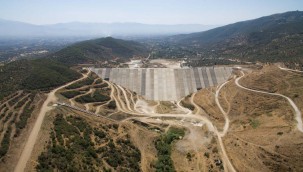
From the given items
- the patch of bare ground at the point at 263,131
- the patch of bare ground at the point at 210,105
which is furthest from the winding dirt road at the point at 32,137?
the patch of bare ground at the point at 210,105

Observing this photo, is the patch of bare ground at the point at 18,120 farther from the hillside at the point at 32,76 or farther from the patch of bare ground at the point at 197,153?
the patch of bare ground at the point at 197,153

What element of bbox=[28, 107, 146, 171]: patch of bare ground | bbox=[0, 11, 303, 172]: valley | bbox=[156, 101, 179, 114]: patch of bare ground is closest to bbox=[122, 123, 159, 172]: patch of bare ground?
bbox=[28, 107, 146, 171]: patch of bare ground

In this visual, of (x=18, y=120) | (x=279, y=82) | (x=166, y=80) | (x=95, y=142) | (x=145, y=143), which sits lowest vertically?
(x=166, y=80)

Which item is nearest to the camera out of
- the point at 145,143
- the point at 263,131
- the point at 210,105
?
the point at 145,143

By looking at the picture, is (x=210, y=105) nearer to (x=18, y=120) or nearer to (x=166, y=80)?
(x=166, y=80)

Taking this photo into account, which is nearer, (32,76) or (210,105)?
(32,76)

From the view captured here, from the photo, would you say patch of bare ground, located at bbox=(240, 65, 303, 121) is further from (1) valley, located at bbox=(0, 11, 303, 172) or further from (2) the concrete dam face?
(2) the concrete dam face

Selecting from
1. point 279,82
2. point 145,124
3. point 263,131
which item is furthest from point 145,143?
point 279,82
